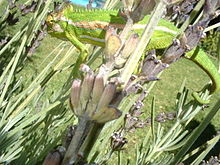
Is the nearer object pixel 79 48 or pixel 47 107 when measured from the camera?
pixel 47 107

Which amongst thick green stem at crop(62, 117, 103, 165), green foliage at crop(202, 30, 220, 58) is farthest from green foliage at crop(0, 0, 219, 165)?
green foliage at crop(202, 30, 220, 58)

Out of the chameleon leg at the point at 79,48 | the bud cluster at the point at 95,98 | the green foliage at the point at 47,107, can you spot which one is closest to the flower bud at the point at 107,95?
the bud cluster at the point at 95,98

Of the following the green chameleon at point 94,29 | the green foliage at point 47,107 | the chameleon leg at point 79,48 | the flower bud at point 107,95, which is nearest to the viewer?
the flower bud at point 107,95

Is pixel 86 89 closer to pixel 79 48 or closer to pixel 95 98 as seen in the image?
pixel 95 98

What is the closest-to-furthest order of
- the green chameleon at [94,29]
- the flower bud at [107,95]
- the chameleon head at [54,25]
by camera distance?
the flower bud at [107,95] < the green chameleon at [94,29] < the chameleon head at [54,25]

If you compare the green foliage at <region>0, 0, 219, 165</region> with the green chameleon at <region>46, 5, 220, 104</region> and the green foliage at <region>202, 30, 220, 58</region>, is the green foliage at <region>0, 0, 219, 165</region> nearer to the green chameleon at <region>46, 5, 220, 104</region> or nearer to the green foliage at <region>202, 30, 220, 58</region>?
Answer: the green chameleon at <region>46, 5, 220, 104</region>

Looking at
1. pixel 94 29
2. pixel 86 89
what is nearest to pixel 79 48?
pixel 94 29

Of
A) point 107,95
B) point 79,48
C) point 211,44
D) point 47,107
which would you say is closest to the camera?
point 107,95

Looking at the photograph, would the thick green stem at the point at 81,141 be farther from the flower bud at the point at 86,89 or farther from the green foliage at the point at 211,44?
the green foliage at the point at 211,44
